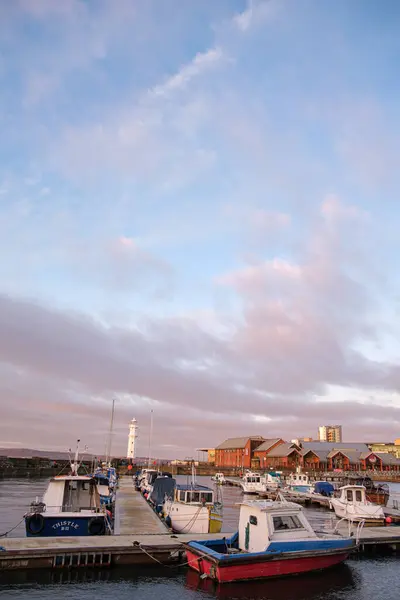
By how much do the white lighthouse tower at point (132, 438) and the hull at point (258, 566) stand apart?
120991mm

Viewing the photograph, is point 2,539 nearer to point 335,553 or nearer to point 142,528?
point 142,528

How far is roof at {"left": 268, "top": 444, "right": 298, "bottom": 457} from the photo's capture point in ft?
459

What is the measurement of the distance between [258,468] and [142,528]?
127 meters

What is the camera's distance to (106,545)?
78.8ft

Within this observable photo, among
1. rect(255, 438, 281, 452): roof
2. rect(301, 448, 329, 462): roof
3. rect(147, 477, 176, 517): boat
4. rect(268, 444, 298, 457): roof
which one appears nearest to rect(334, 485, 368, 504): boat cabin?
rect(147, 477, 176, 517): boat

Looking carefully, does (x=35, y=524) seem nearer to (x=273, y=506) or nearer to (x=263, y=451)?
(x=273, y=506)

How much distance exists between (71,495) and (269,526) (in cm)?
1472

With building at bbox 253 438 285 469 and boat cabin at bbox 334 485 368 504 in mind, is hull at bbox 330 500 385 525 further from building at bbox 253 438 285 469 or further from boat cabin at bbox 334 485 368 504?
building at bbox 253 438 285 469

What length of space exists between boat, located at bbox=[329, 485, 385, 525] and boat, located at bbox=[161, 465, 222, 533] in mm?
12768

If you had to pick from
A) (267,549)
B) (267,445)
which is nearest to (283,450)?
(267,445)

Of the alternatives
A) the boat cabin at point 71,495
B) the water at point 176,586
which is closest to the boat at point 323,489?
the water at point 176,586

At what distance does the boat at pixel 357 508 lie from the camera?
37844 millimetres

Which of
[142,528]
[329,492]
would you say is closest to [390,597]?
[142,528]

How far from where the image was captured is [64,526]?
88.8 ft
